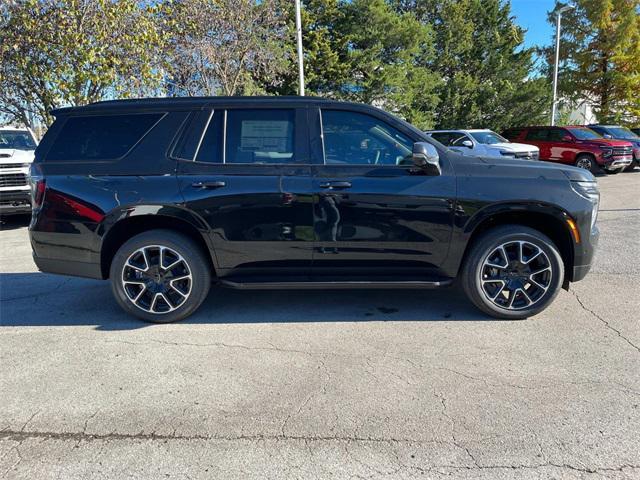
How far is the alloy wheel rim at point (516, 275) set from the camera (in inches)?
153

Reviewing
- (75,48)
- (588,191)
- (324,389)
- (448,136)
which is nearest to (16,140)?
(75,48)

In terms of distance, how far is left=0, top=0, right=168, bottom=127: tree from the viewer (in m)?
9.90

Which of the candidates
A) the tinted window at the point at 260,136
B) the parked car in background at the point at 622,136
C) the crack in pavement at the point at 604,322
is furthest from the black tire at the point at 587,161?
the tinted window at the point at 260,136

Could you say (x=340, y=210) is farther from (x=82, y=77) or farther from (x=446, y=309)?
(x=82, y=77)

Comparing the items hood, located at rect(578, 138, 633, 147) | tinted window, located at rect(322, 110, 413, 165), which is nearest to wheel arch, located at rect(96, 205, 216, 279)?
tinted window, located at rect(322, 110, 413, 165)

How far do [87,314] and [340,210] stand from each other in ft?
8.88

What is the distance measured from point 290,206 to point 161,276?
134 centimetres

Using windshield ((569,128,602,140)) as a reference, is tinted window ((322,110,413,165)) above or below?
below

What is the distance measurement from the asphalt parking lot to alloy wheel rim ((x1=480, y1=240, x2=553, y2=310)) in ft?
0.73

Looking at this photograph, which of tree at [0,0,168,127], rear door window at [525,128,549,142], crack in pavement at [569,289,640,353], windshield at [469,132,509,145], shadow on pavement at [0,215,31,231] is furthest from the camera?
rear door window at [525,128,549,142]

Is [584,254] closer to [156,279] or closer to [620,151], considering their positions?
[156,279]

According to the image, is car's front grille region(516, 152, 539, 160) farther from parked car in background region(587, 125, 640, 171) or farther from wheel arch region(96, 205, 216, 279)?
wheel arch region(96, 205, 216, 279)

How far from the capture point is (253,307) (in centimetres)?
451

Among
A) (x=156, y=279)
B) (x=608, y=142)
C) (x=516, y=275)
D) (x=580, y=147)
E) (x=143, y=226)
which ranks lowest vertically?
(x=156, y=279)
